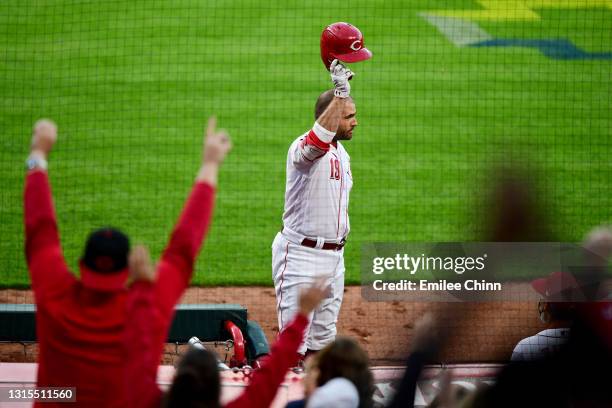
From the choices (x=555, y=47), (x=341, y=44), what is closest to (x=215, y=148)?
(x=341, y=44)

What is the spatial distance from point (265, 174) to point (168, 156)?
122 cm

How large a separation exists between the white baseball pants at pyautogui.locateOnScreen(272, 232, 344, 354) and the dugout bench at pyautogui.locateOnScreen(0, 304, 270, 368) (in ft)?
2.14

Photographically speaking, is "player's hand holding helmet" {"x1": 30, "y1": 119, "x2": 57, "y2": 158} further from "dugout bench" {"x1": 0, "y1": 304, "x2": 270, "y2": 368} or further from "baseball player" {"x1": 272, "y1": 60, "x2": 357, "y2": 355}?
"dugout bench" {"x1": 0, "y1": 304, "x2": 270, "y2": 368}

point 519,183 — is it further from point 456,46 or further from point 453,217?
point 456,46

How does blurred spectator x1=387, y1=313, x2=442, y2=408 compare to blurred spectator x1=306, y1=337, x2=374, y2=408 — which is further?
blurred spectator x1=306, y1=337, x2=374, y2=408

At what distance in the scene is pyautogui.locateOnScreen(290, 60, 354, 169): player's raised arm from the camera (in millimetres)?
5465

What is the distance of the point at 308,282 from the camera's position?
19.2ft

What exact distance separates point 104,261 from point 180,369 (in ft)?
1.54

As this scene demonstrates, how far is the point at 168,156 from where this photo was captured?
11406 mm

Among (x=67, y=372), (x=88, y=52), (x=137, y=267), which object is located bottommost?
(x=67, y=372)

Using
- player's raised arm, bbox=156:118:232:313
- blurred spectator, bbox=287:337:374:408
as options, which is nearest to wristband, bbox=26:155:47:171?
player's raised arm, bbox=156:118:232:313

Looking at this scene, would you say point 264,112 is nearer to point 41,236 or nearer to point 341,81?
point 341,81

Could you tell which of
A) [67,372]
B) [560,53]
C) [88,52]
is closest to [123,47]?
[88,52]

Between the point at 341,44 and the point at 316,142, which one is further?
the point at 341,44
